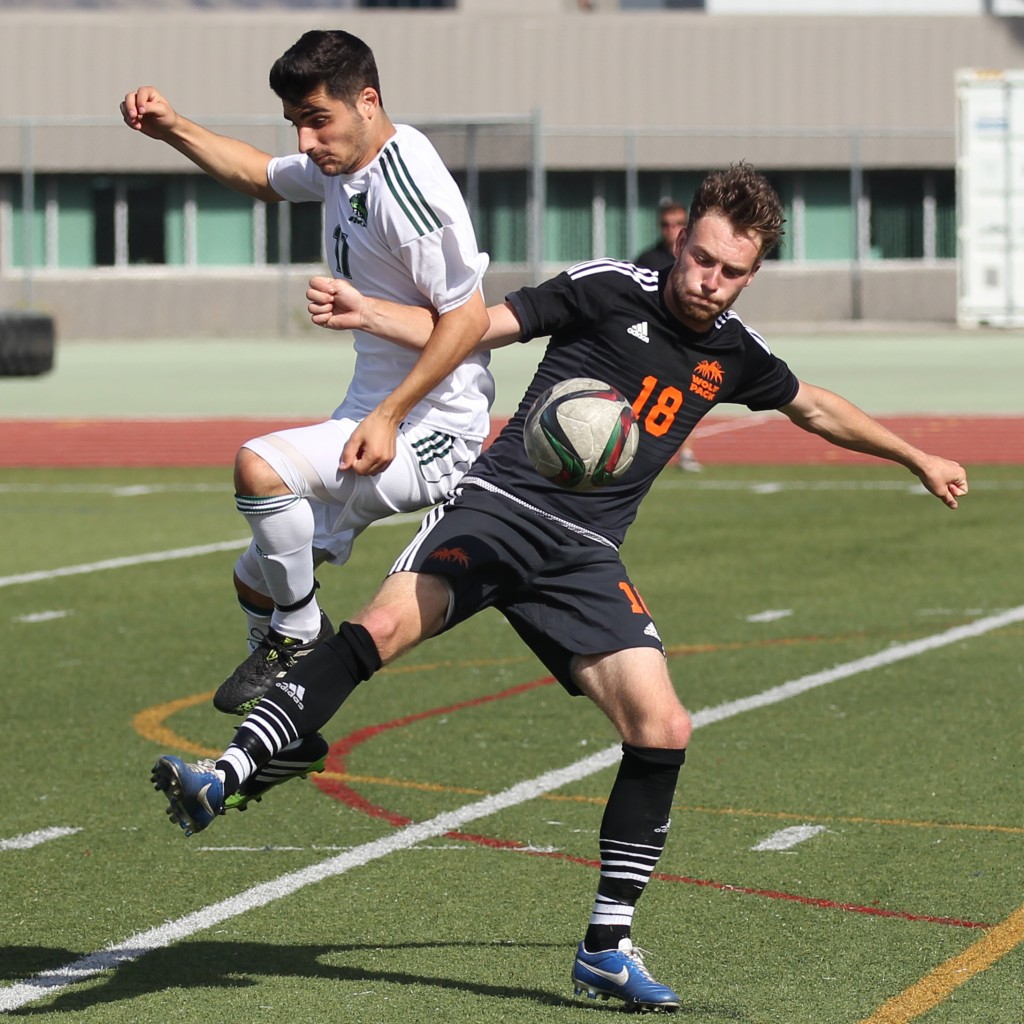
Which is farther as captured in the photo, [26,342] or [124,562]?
[26,342]

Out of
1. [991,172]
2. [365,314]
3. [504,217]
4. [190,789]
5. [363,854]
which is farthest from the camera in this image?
[504,217]

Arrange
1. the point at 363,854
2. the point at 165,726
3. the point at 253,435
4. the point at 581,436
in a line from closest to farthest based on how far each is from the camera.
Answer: the point at 581,436, the point at 363,854, the point at 165,726, the point at 253,435

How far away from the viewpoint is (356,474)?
640 centimetres

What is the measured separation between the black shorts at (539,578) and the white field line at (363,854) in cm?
138

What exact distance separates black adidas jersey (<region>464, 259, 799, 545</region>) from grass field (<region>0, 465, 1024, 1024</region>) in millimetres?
1317

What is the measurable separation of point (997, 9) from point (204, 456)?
25.1 m

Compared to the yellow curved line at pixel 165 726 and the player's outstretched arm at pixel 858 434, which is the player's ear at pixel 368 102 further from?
the yellow curved line at pixel 165 726

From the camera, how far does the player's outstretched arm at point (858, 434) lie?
6285 mm

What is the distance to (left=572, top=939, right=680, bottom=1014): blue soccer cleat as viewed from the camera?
544cm

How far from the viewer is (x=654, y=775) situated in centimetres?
568

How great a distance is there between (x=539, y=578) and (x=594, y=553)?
17 cm

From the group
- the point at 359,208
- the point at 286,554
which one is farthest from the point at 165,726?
the point at 359,208

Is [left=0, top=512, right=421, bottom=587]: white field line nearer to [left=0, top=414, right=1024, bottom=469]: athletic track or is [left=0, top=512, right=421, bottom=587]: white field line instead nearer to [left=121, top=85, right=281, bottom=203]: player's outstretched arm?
[left=0, top=414, right=1024, bottom=469]: athletic track

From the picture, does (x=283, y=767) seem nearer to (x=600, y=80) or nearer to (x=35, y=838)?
(x=35, y=838)
